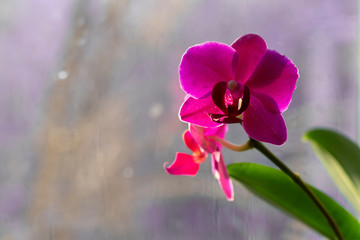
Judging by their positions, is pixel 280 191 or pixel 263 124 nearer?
pixel 263 124

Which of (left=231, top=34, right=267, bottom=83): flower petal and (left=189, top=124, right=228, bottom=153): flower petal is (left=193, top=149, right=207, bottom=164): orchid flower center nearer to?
(left=189, top=124, right=228, bottom=153): flower petal

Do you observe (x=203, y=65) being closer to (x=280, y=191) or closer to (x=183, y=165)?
(x=183, y=165)

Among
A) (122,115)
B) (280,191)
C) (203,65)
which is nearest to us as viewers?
(203,65)

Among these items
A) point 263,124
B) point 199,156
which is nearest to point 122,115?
point 199,156

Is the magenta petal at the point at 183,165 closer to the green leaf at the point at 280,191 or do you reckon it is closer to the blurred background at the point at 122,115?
the green leaf at the point at 280,191

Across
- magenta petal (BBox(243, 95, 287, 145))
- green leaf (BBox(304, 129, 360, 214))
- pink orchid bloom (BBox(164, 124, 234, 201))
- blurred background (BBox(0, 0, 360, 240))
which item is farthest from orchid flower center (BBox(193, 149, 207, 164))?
blurred background (BBox(0, 0, 360, 240))

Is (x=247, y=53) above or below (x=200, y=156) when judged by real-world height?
above

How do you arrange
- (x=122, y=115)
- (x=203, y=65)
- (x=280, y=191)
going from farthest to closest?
(x=122, y=115) < (x=280, y=191) < (x=203, y=65)
